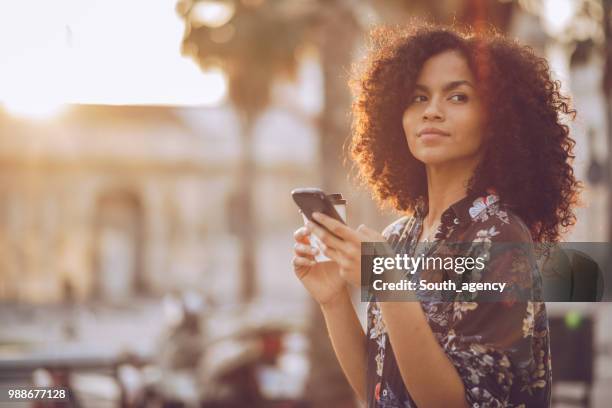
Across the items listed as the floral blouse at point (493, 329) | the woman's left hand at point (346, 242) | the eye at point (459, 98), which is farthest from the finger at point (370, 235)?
the eye at point (459, 98)

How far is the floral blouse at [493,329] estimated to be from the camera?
1.76 m

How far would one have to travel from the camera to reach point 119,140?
31.6 meters

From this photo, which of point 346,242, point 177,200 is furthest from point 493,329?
point 177,200

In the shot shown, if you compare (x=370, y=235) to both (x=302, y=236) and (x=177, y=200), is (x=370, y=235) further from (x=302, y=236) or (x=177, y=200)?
(x=177, y=200)

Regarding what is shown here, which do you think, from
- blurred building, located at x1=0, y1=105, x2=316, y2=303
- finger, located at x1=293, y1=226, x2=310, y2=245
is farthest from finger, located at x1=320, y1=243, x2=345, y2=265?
blurred building, located at x1=0, y1=105, x2=316, y2=303

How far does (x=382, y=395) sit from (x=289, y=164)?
2957 centimetres

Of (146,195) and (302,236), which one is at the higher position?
(146,195)

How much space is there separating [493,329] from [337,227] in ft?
1.19

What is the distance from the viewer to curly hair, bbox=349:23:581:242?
2.00 meters

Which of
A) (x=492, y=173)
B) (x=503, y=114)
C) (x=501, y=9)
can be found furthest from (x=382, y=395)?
(x=501, y=9)

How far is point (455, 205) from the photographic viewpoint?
197cm

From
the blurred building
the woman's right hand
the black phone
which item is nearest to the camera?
the black phone

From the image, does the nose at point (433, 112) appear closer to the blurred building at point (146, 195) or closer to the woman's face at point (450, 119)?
the woman's face at point (450, 119)

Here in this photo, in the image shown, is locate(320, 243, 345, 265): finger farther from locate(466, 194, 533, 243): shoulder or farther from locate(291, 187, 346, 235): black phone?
locate(466, 194, 533, 243): shoulder
